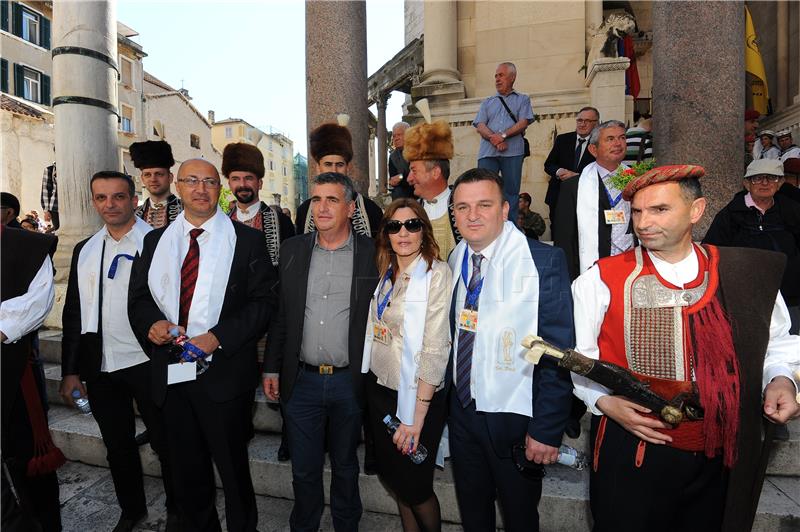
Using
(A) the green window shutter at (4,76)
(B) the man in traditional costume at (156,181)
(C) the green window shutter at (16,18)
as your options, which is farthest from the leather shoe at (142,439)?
(C) the green window shutter at (16,18)

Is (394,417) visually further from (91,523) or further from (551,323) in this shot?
(91,523)

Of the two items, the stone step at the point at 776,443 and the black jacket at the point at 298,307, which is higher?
the black jacket at the point at 298,307

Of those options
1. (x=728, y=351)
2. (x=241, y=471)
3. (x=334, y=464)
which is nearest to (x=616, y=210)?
(x=728, y=351)

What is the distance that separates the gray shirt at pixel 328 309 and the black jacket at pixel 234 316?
1.02 feet

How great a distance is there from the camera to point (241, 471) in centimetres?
285

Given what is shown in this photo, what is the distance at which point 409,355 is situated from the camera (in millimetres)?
2342

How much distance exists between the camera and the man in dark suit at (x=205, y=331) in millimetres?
2689

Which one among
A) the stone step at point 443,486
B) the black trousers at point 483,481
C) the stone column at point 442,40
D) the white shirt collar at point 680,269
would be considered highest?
the stone column at point 442,40

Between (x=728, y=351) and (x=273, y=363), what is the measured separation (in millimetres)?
2331

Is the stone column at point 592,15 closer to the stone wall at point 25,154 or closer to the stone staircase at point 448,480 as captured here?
the stone staircase at point 448,480

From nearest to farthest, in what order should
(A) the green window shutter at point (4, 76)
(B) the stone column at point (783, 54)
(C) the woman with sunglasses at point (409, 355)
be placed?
(C) the woman with sunglasses at point (409, 355) < (B) the stone column at point (783, 54) < (A) the green window shutter at point (4, 76)

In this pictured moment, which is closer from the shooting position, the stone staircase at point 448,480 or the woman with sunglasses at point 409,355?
the woman with sunglasses at point 409,355

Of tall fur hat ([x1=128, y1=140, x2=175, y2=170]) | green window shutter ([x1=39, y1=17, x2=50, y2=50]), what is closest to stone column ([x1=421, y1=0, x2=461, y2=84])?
tall fur hat ([x1=128, y1=140, x2=175, y2=170])

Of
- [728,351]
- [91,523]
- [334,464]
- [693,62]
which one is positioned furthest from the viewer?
[693,62]
